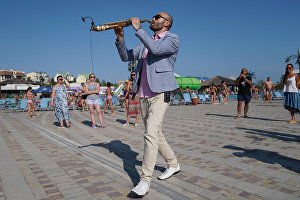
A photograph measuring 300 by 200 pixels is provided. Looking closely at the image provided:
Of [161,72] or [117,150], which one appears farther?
[117,150]

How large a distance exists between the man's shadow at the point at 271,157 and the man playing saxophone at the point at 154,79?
1643mm

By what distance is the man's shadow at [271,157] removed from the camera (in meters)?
3.49

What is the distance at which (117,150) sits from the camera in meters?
4.88

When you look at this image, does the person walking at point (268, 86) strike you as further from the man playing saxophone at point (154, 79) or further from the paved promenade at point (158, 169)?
the man playing saxophone at point (154, 79)

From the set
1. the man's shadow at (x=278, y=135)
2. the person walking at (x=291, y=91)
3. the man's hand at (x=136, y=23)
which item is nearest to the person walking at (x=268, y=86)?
the person walking at (x=291, y=91)

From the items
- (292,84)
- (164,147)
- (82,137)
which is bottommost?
(82,137)

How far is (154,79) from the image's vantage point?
2.84m

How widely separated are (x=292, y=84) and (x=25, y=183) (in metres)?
8.01

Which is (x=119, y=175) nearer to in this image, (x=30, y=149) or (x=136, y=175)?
(x=136, y=175)

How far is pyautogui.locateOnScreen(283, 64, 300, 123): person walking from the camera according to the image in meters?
7.77

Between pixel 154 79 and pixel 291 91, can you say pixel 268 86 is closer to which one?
pixel 291 91

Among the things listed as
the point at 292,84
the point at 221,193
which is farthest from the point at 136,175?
the point at 292,84

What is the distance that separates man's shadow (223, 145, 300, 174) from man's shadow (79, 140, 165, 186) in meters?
1.57

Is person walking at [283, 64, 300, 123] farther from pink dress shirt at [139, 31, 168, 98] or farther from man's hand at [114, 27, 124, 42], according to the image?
man's hand at [114, 27, 124, 42]
